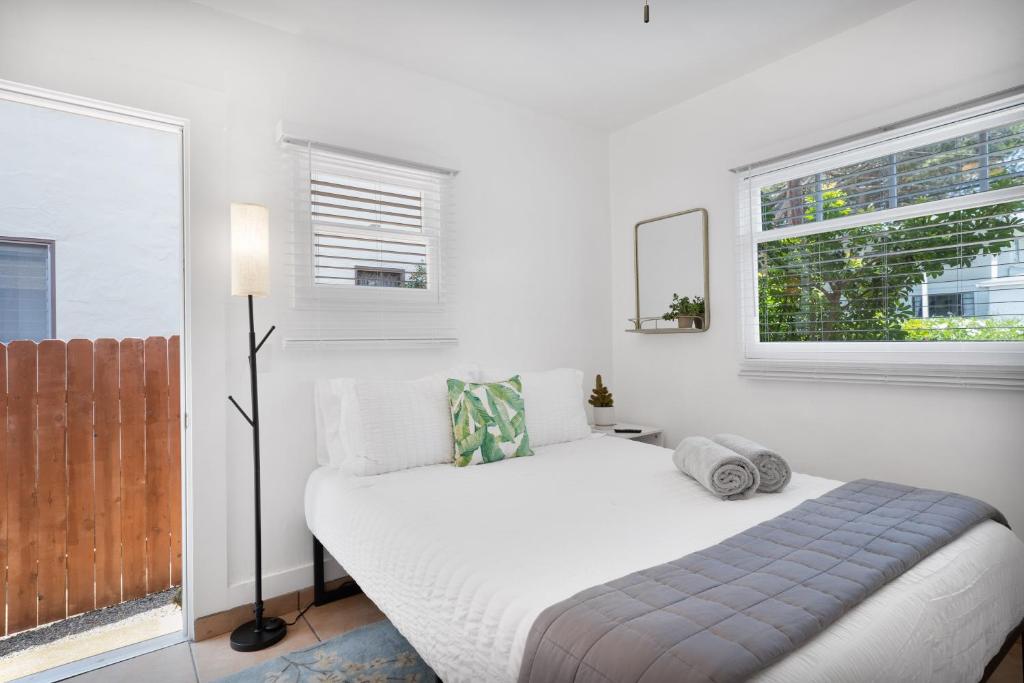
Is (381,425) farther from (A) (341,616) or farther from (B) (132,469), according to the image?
(B) (132,469)

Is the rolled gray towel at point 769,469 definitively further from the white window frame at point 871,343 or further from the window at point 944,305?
the window at point 944,305

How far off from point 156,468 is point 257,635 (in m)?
0.99

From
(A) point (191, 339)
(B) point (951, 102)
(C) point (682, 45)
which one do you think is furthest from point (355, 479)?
(B) point (951, 102)

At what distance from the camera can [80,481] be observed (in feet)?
7.81

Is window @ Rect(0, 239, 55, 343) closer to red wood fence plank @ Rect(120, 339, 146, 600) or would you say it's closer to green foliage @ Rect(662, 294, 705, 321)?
red wood fence plank @ Rect(120, 339, 146, 600)

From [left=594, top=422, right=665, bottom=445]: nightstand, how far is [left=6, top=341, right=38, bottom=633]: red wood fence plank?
110 inches

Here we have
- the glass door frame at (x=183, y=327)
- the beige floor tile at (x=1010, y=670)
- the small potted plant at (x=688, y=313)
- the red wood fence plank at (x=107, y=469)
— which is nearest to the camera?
the beige floor tile at (x=1010, y=670)

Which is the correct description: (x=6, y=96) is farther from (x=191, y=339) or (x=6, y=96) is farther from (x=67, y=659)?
(x=67, y=659)

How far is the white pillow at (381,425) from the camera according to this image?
7.47 ft

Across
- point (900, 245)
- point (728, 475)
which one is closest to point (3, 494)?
point (728, 475)

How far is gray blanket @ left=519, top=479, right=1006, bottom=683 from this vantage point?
0.92m

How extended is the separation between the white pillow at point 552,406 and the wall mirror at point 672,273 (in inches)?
31.4

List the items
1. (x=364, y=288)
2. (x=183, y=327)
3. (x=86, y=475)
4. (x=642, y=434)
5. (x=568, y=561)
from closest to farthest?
(x=568, y=561)
(x=183, y=327)
(x=86, y=475)
(x=364, y=288)
(x=642, y=434)

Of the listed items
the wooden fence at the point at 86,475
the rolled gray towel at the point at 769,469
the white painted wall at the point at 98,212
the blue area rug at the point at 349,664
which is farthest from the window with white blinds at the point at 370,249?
the rolled gray towel at the point at 769,469
